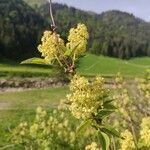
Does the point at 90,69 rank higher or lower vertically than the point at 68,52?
lower

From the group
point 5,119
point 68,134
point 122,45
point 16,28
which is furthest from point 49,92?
point 122,45

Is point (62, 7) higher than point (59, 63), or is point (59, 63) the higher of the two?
point (59, 63)

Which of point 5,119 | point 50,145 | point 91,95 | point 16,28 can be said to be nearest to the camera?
point 91,95

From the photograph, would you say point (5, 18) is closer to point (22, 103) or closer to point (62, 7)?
point (22, 103)

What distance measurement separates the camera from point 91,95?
2.68 metres

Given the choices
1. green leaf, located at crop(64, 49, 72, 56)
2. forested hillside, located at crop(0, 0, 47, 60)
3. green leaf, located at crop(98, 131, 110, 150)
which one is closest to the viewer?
green leaf, located at crop(98, 131, 110, 150)

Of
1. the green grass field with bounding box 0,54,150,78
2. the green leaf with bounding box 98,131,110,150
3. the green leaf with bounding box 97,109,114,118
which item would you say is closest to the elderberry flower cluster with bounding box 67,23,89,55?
the green leaf with bounding box 97,109,114,118

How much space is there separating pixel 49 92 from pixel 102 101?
38.5 m

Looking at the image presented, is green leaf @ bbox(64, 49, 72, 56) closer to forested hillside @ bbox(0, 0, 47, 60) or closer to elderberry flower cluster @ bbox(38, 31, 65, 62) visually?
elderberry flower cluster @ bbox(38, 31, 65, 62)

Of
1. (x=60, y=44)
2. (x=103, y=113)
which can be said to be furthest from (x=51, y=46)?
(x=103, y=113)

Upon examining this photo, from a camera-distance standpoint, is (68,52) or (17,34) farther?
(17,34)

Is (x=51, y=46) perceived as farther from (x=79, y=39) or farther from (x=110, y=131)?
(x=110, y=131)

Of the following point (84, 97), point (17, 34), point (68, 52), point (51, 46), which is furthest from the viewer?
point (17, 34)

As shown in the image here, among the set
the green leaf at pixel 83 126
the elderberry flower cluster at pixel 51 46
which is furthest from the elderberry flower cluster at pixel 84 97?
the elderberry flower cluster at pixel 51 46
